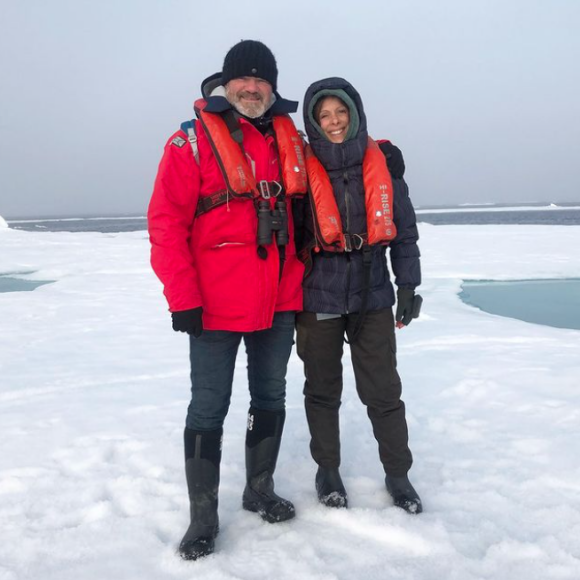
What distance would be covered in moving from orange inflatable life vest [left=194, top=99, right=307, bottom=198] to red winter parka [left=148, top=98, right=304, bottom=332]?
5 centimetres

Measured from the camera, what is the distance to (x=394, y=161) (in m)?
2.40

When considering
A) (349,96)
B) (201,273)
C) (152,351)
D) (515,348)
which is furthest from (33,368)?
(515,348)

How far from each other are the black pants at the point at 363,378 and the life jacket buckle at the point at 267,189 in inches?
23.5

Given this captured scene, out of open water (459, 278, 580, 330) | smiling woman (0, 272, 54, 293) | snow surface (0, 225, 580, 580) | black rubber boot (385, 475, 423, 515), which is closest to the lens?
snow surface (0, 225, 580, 580)

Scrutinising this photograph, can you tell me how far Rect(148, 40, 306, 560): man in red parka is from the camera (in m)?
1.94

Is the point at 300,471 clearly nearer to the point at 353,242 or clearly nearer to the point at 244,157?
the point at 353,242

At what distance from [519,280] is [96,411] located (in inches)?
350

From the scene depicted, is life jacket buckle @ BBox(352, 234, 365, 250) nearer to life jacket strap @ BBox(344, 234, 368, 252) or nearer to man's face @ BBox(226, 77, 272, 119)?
life jacket strap @ BBox(344, 234, 368, 252)

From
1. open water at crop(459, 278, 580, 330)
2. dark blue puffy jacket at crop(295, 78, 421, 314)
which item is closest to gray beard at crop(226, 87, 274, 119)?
dark blue puffy jacket at crop(295, 78, 421, 314)

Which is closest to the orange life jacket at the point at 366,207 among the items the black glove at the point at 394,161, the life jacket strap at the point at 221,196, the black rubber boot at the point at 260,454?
the black glove at the point at 394,161

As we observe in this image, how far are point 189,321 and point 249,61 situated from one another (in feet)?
3.60

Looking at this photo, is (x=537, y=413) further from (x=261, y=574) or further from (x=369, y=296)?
(x=261, y=574)

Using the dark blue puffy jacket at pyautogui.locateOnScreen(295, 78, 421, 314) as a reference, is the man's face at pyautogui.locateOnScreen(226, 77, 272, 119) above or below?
above

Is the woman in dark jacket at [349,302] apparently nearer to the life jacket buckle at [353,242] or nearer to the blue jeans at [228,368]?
the life jacket buckle at [353,242]
